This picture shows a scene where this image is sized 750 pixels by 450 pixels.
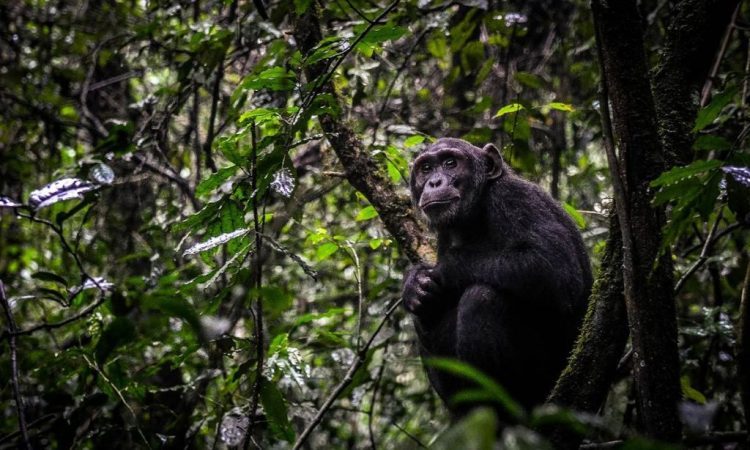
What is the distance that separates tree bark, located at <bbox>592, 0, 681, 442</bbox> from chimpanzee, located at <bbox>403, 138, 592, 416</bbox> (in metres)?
1.38

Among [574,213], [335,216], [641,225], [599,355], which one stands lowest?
[599,355]

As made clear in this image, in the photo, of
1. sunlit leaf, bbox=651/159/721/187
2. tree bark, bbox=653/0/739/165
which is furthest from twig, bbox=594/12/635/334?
tree bark, bbox=653/0/739/165

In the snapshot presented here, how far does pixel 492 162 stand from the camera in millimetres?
4477

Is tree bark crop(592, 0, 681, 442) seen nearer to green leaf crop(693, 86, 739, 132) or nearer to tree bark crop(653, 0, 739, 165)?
green leaf crop(693, 86, 739, 132)

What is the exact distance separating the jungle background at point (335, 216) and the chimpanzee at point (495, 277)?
0.95 feet

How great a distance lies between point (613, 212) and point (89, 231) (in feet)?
21.1

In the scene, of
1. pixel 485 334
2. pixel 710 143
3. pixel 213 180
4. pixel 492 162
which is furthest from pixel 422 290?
pixel 710 143

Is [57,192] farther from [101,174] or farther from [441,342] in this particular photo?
[441,342]

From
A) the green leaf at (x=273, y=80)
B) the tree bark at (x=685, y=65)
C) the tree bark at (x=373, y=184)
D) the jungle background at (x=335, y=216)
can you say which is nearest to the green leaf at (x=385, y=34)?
the jungle background at (x=335, y=216)

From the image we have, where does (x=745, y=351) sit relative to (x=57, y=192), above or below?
below

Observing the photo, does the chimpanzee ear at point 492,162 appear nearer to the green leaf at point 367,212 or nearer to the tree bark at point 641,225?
the green leaf at point 367,212

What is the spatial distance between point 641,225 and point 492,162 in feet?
6.91

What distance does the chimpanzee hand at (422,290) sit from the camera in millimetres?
4051

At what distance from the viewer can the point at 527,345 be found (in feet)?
12.6
